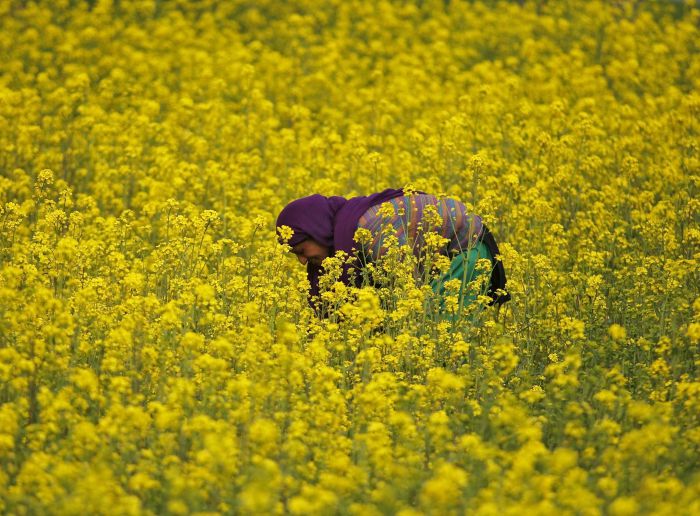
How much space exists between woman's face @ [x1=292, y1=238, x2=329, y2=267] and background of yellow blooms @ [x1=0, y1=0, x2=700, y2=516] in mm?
177

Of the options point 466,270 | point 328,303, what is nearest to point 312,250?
point 328,303

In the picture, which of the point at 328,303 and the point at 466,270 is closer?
the point at 466,270

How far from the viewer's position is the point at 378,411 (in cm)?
542

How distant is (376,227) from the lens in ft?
A: 23.0

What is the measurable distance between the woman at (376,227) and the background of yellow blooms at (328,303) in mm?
203

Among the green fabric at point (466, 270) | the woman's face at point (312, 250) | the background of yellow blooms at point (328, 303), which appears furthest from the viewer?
the woman's face at point (312, 250)

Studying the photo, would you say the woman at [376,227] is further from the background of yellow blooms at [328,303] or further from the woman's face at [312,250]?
the background of yellow blooms at [328,303]

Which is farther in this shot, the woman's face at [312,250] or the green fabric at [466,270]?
the woman's face at [312,250]

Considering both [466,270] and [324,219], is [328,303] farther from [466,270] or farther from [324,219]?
[466,270]

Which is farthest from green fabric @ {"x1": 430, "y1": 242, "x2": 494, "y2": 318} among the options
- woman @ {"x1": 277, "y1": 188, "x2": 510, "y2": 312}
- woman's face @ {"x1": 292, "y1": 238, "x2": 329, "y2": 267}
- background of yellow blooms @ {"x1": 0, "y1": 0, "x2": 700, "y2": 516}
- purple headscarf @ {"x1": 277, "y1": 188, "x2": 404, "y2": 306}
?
woman's face @ {"x1": 292, "y1": 238, "x2": 329, "y2": 267}

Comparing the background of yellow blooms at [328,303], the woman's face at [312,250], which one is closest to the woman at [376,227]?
the woman's face at [312,250]

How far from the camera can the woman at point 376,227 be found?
697 centimetres

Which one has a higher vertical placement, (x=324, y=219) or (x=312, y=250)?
(x=324, y=219)

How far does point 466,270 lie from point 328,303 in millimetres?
923
